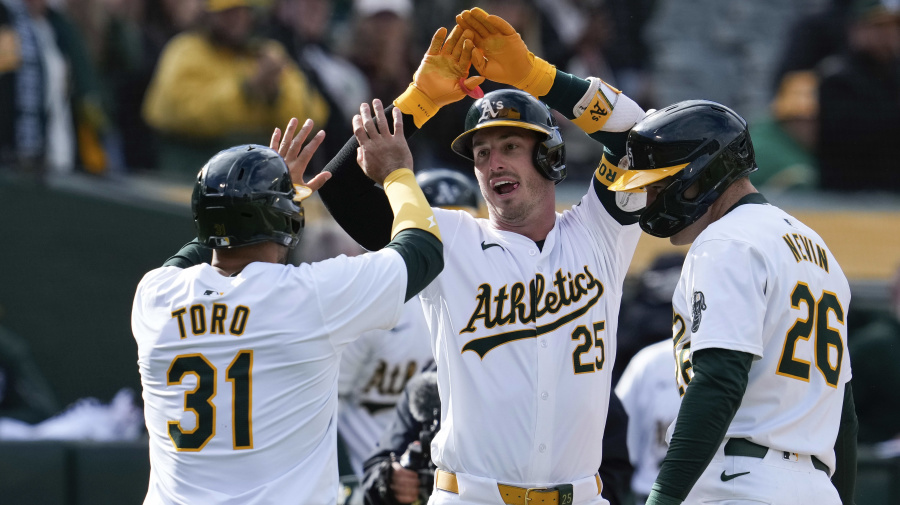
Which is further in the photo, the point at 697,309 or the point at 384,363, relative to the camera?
the point at 384,363

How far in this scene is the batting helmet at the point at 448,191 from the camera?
4957mm

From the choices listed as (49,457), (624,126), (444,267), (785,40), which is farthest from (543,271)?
(785,40)

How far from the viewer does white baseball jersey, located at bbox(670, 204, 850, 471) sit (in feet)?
10.0

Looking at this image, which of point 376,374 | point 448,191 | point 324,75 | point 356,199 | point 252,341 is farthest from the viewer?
point 324,75

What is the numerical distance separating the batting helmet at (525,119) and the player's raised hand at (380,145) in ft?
0.98

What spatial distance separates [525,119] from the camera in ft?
12.1

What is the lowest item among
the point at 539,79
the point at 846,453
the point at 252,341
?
the point at 846,453

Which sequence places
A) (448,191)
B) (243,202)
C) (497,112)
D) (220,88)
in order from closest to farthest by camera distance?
(243,202) < (497,112) < (448,191) < (220,88)

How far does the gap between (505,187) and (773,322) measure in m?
1.01

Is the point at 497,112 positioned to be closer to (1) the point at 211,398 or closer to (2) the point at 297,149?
(2) the point at 297,149

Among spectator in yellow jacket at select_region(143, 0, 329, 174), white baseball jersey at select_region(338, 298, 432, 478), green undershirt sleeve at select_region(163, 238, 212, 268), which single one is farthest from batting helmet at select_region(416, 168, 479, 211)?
spectator in yellow jacket at select_region(143, 0, 329, 174)

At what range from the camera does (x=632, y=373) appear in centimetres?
563

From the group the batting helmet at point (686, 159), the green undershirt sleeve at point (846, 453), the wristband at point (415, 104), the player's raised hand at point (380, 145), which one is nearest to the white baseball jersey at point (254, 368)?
the player's raised hand at point (380, 145)

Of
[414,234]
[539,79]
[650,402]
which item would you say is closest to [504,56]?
[539,79]
